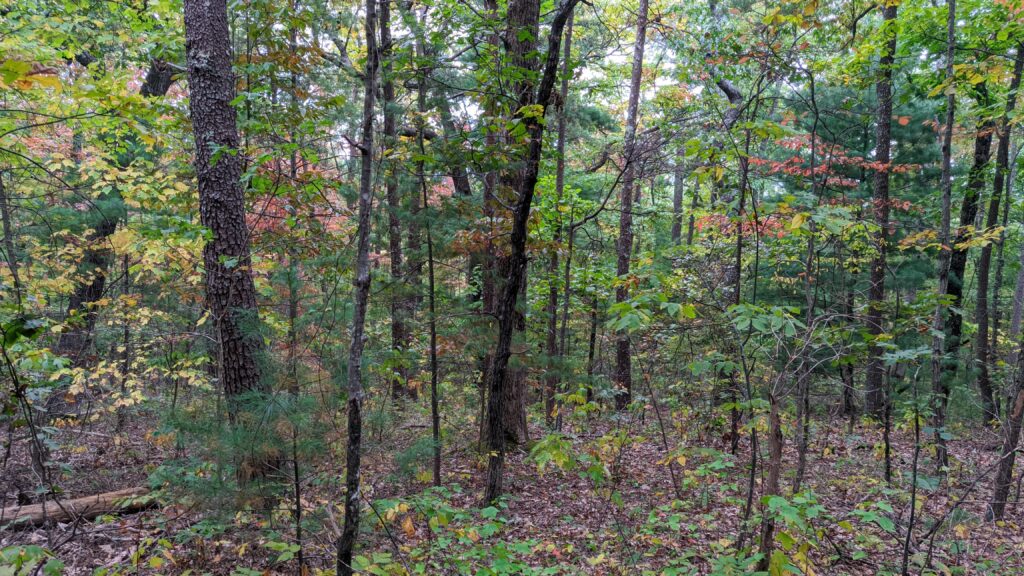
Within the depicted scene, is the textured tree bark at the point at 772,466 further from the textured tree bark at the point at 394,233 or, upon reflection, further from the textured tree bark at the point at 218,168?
the textured tree bark at the point at 218,168

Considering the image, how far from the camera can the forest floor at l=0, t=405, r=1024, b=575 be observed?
411 centimetres

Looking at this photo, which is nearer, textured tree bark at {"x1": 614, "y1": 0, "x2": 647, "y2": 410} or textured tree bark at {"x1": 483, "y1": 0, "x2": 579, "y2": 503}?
textured tree bark at {"x1": 483, "y1": 0, "x2": 579, "y2": 503}

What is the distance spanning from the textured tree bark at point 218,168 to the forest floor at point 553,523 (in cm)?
171

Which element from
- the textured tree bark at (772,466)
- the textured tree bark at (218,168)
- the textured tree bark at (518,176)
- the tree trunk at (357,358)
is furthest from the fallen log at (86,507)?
the textured tree bark at (772,466)

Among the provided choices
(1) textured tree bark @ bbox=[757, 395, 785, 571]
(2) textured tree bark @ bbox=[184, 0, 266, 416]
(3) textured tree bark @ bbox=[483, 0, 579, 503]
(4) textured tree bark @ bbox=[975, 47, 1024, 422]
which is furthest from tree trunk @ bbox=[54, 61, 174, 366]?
(4) textured tree bark @ bbox=[975, 47, 1024, 422]

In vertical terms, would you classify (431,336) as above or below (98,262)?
below

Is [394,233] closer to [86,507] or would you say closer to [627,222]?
[86,507]

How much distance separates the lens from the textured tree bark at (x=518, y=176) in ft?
13.9

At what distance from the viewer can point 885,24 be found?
7.34 m

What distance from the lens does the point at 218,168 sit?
540 cm

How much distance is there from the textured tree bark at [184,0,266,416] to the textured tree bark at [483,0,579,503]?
260 cm

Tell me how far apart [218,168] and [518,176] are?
3411 millimetres

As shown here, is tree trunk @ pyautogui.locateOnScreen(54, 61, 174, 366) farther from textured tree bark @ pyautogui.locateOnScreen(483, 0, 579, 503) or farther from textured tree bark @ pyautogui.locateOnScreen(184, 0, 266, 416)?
textured tree bark @ pyautogui.locateOnScreen(483, 0, 579, 503)

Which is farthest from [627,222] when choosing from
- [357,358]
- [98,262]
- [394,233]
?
[98,262]
